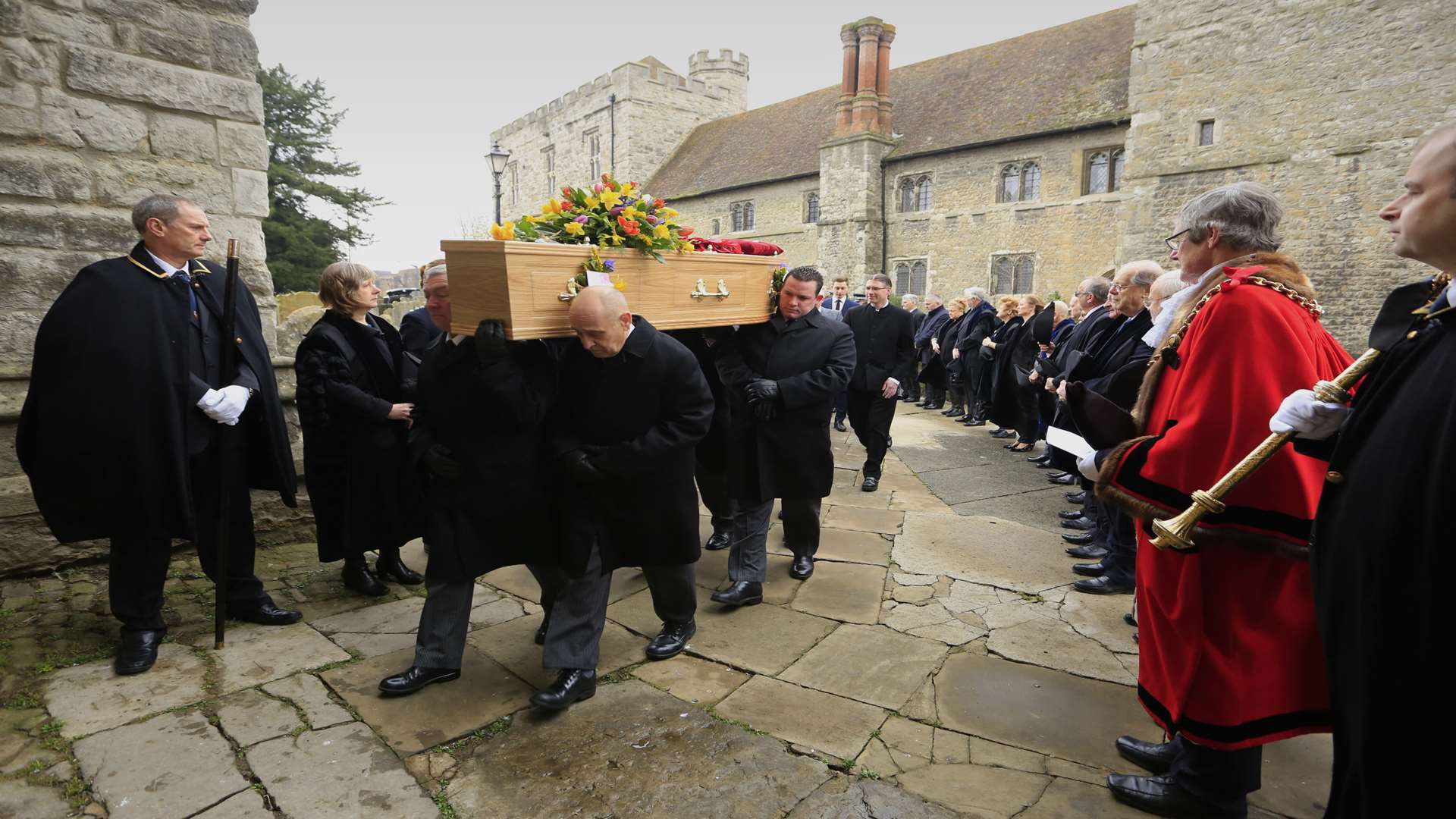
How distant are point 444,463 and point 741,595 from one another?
1.78 meters

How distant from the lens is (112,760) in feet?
8.83

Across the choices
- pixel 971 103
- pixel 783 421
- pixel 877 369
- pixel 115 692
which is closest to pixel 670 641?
pixel 783 421

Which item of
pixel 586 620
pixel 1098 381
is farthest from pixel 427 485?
pixel 1098 381

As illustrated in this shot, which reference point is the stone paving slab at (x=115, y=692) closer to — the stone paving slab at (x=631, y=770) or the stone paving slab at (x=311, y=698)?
the stone paving slab at (x=311, y=698)

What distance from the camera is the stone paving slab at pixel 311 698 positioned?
300 centimetres

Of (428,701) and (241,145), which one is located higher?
(241,145)

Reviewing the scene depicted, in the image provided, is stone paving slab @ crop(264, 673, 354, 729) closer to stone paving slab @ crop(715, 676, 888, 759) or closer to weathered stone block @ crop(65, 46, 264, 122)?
stone paving slab @ crop(715, 676, 888, 759)

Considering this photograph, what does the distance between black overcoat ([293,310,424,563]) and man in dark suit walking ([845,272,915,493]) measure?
373cm

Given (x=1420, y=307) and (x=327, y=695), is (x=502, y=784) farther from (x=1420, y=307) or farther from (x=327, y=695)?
(x=1420, y=307)

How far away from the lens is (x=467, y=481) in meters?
3.26

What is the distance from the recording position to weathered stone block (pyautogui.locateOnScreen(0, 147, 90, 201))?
14.3 feet

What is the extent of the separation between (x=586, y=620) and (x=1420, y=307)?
2.83 meters

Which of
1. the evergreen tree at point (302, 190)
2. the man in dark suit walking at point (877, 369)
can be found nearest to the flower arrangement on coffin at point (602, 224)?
the man in dark suit walking at point (877, 369)

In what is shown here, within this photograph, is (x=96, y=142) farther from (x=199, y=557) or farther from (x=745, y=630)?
(x=745, y=630)
